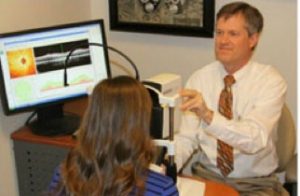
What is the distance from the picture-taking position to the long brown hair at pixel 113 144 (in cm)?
153

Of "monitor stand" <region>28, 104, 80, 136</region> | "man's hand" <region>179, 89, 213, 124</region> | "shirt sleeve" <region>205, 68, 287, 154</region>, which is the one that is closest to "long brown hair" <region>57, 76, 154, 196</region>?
"man's hand" <region>179, 89, 213, 124</region>

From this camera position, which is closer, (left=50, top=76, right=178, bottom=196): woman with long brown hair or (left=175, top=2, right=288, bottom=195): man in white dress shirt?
(left=50, top=76, right=178, bottom=196): woman with long brown hair

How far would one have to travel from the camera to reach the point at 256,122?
7.25 feet

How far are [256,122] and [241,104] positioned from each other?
0.56 ft

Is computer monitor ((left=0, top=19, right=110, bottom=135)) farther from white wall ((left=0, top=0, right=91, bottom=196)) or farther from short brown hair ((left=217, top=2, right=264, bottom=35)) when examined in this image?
short brown hair ((left=217, top=2, right=264, bottom=35))

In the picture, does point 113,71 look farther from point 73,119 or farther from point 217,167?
point 217,167

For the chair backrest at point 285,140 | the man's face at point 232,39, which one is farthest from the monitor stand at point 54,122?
the chair backrest at point 285,140

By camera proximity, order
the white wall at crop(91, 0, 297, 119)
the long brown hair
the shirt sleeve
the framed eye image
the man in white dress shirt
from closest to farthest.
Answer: the long brown hair < the shirt sleeve < the man in white dress shirt < the white wall at crop(91, 0, 297, 119) < the framed eye image

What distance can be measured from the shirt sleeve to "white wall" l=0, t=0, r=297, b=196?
49 cm

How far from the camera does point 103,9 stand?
10.4ft

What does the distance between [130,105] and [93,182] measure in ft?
0.77

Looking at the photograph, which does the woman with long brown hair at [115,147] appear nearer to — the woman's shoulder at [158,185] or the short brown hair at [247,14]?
the woman's shoulder at [158,185]

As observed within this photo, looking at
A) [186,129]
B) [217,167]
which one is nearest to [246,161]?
[217,167]

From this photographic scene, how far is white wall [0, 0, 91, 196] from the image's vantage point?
2.50 meters
